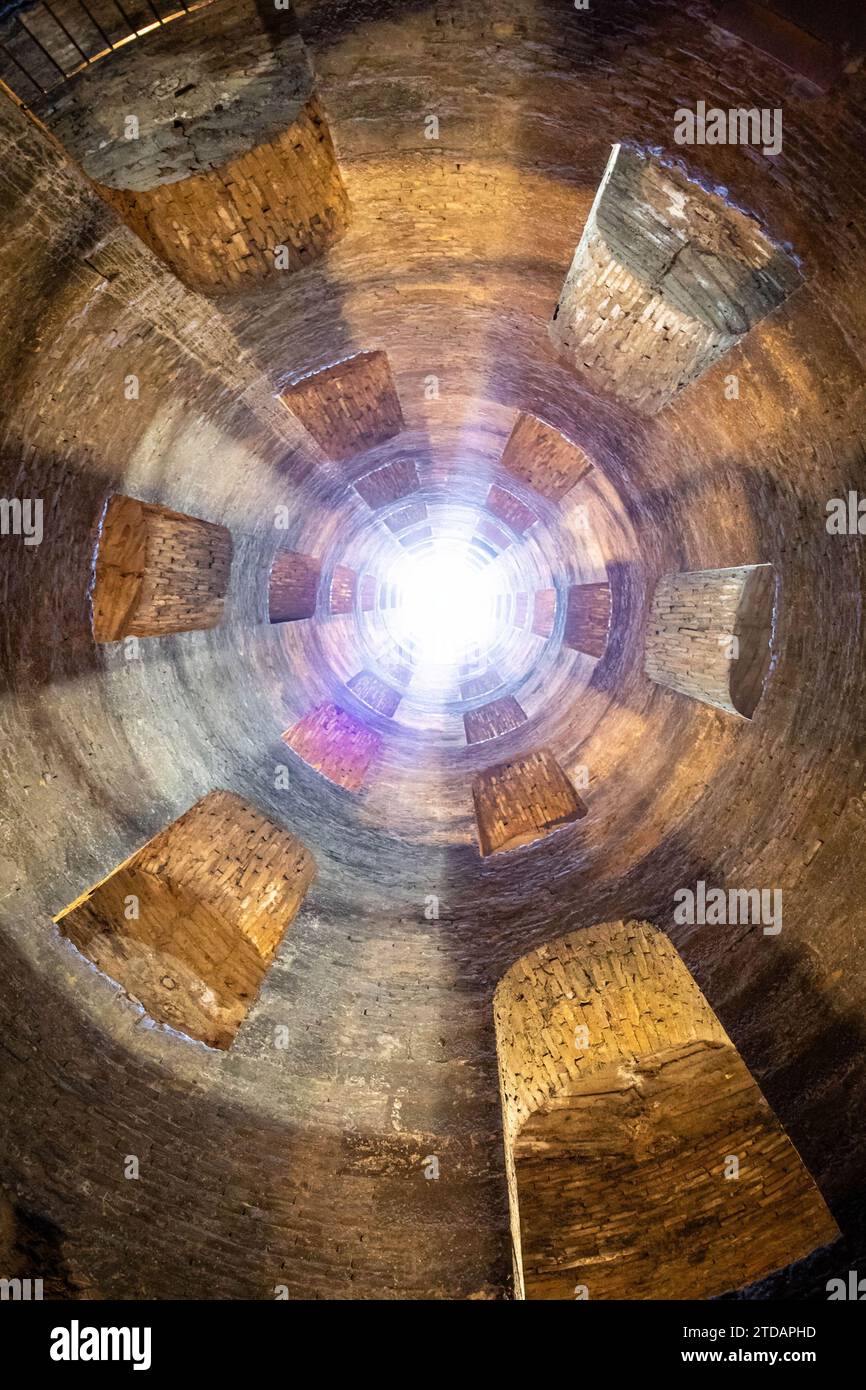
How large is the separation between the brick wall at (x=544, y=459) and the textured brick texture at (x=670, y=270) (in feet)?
8.03

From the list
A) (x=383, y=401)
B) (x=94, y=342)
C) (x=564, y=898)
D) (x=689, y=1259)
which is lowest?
(x=689, y=1259)

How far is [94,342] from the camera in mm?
4051

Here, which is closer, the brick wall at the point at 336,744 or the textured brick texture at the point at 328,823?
the textured brick texture at the point at 328,823

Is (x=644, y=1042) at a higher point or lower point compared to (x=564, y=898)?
lower

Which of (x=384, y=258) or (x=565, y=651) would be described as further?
(x=565, y=651)

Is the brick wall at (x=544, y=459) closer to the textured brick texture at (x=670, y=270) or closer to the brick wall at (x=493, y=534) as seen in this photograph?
the textured brick texture at (x=670, y=270)

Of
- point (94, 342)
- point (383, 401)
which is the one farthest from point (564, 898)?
point (94, 342)

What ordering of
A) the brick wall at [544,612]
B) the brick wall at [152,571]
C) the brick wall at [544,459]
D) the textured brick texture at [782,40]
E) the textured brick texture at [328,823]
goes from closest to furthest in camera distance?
1. the textured brick texture at [782,40]
2. the textured brick texture at [328,823]
3. the brick wall at [152,571]
4. the brick wall at [544,459]
5. the brick wall at [544,612]

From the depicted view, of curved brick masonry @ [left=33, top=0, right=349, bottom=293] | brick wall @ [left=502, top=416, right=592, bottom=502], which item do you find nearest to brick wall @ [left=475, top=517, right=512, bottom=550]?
brick wall @ [left=502, top=416, right=592, bottom=502]

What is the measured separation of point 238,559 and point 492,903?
3.33m

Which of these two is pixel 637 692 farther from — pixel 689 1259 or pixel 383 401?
pixel 689 1259

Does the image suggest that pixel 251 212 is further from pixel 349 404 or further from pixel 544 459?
pixel 544 459

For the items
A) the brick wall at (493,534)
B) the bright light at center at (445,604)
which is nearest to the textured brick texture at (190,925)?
the brick wall at (493,534)

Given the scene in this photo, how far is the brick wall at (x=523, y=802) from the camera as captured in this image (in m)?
6.62
